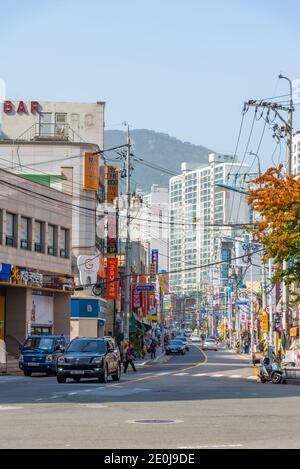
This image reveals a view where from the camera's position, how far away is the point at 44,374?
157 ft

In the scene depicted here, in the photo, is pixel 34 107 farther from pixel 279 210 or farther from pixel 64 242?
pixel 279 210

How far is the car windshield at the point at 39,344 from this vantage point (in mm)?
45059

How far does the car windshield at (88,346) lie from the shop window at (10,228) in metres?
18.6

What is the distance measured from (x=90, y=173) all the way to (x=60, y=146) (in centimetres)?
483

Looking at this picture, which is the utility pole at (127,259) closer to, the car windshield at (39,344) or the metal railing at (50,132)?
the car windshield at (39,344)

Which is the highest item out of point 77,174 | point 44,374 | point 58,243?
point 77,174

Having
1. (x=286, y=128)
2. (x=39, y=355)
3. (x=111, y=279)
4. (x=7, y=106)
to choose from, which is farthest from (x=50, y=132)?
(x=39, y=355)

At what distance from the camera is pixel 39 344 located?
45.5 metres

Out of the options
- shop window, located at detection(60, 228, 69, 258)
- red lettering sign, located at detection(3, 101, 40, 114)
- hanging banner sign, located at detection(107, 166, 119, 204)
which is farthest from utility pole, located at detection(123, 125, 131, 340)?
red lettering sign, located at detection(3, 101, 40, 114)

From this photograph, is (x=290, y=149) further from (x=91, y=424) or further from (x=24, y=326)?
(x=91, y=424)

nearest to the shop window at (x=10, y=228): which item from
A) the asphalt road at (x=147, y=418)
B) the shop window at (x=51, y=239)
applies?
the shop window at (x=51, y=239)

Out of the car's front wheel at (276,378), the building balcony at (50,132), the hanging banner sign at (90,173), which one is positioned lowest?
the car's front wheel at (276,378)

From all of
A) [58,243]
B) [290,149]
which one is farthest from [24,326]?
[290,149]

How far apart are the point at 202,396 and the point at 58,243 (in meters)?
37.5
